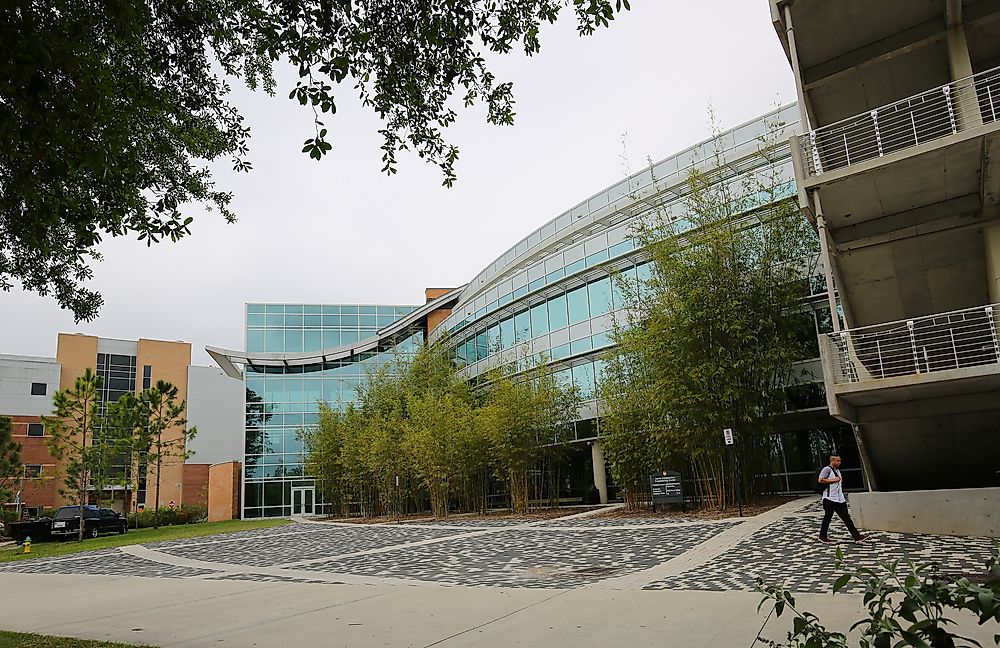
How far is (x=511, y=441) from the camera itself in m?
23.1

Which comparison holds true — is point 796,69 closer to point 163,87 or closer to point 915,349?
point 915,349

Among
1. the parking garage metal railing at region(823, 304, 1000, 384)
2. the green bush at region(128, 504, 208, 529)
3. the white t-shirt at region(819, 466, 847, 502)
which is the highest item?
the parking garage metal railing at region(823, 304, 1000, 384)

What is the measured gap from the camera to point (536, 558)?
12.2m

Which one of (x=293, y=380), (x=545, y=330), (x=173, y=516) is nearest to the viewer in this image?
(x=545, y=330)

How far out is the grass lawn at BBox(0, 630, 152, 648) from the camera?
641cm

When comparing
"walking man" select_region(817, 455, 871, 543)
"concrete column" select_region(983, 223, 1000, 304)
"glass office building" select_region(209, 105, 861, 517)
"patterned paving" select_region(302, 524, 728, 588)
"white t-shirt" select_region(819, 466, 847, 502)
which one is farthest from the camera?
"glass office building" select_region(209, 105, 861, 517)

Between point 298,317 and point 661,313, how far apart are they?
33.0 meters

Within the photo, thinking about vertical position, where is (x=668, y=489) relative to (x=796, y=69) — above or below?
below

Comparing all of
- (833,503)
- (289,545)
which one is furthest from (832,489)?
(289,545)

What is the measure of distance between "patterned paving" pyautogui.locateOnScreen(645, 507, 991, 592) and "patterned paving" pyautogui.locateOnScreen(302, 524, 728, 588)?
45.2 inches

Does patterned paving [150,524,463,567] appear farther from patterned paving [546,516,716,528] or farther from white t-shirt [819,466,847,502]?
white t-shirt [819,466,847,502]

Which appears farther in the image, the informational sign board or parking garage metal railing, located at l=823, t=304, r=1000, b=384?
the informational sign board

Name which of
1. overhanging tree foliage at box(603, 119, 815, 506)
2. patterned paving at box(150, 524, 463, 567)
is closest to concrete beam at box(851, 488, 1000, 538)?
overhanging tree foliage at box(603, 119, 815, 506)

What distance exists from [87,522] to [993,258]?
109 feet
